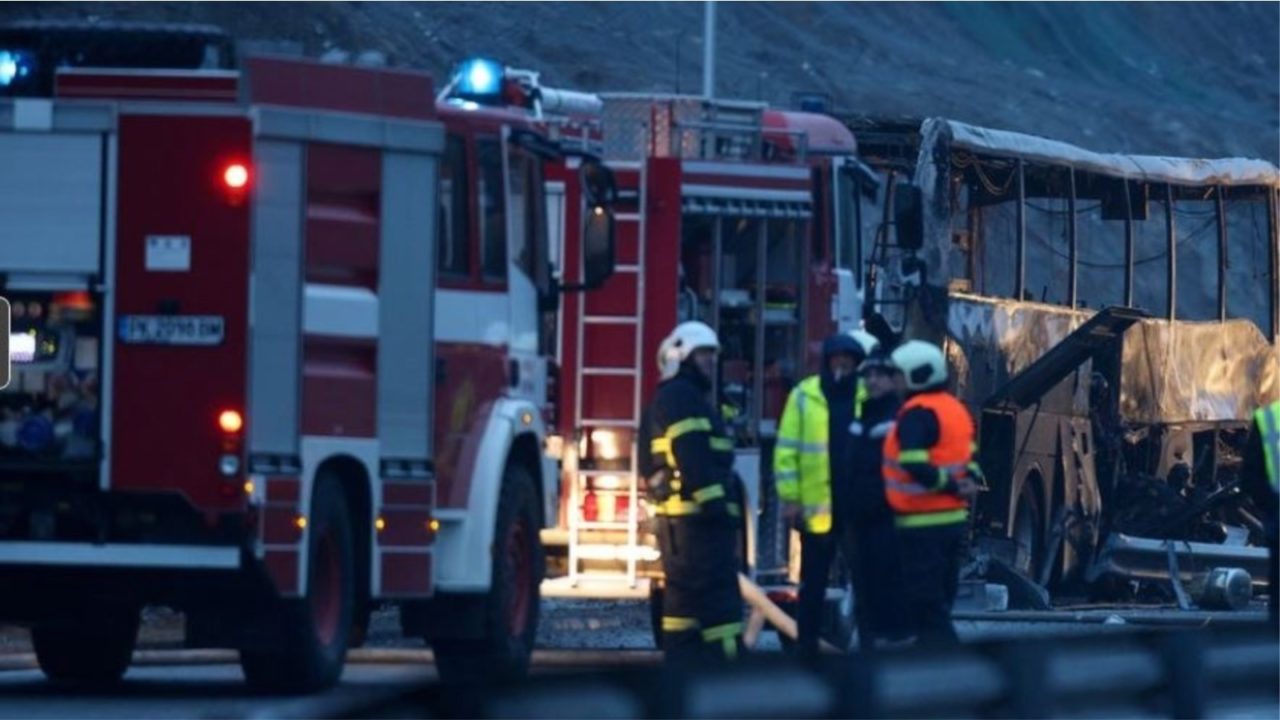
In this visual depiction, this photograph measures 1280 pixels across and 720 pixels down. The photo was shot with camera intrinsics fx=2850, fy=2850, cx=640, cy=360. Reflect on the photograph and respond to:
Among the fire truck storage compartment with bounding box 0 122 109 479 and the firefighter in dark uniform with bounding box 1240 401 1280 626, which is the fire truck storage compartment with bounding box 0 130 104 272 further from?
the firefighter in dark uniform with bounding box 1240 401 1280 626

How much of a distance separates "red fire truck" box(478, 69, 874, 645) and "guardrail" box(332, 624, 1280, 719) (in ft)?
26.1

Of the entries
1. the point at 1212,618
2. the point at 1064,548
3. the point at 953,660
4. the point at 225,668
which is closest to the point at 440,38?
the point at 1064,548

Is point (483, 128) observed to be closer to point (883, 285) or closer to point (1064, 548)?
point (883, 285)

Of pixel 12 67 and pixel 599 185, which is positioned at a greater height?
pixel 12 67

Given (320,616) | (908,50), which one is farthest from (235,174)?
(908,50)

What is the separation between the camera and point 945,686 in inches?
267

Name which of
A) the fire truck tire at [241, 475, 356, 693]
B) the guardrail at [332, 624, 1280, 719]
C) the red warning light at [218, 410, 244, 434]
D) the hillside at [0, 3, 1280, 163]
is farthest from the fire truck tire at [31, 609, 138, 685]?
the hillside at [0, 3, 1280, 163]

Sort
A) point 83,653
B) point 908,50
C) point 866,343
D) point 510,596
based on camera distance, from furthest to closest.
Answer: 1. point 908,50
2. point 866,343
3. point 83,653
4. point 510,596

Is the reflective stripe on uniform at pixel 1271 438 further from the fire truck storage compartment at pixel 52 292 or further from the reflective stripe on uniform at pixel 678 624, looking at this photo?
the fire truck storage compartment at pixel 52 292

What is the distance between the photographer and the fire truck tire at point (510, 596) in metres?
13.7

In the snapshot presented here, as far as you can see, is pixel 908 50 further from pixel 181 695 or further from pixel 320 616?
pixel 320 616

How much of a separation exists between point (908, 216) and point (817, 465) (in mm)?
4899

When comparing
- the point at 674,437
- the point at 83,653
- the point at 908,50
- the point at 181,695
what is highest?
the point at 908,50

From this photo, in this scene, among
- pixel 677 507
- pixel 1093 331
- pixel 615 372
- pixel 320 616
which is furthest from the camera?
pixel 1093 331
